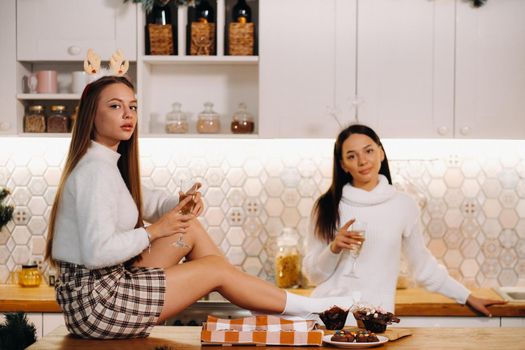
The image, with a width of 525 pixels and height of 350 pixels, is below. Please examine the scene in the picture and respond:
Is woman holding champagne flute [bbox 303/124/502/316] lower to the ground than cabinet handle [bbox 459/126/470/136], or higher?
lower

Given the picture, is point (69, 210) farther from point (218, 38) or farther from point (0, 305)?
point (218, 38)

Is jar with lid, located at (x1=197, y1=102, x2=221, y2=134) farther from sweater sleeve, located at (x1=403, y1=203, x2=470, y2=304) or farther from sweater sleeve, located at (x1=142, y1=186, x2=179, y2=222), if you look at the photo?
sweater sleeve, located at (x1=403, y1=203, x2=470, y2=304)

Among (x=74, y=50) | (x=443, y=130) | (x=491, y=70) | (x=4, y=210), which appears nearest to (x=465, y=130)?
(x=443, y=130)

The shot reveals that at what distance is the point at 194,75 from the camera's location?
409 cm

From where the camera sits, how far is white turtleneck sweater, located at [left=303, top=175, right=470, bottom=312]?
339cm

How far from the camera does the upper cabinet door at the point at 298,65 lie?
3744 mm

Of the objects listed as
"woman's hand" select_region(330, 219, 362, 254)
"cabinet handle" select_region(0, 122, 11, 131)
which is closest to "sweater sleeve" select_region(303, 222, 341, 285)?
"woman's hand" select_region(330, 219, 362, 254)

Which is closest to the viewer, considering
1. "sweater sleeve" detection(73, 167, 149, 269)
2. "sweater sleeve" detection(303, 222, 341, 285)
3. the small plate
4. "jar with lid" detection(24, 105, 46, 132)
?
the small plate

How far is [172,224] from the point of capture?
2678 millimetres

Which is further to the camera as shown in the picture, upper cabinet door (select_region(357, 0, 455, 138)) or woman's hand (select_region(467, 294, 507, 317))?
upper cabinet door (select_region(357, 0, 455, 138))

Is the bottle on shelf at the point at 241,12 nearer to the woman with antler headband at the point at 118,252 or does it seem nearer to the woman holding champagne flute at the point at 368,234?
the woman holding champagne flute at the point at 368,234

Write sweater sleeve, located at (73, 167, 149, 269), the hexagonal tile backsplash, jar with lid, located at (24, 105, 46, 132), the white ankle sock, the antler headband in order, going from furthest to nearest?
1. the hexagonal tile backsplash
2. jar with lid, located at (24, 105, 46, 132)
3. the antler headband
4. the white ankle sock
5. sweater sleeve, located at (73, 167, 149, 269)

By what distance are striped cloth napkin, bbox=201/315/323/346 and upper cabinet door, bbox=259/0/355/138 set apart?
135 centimetres

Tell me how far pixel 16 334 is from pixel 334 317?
97cm
